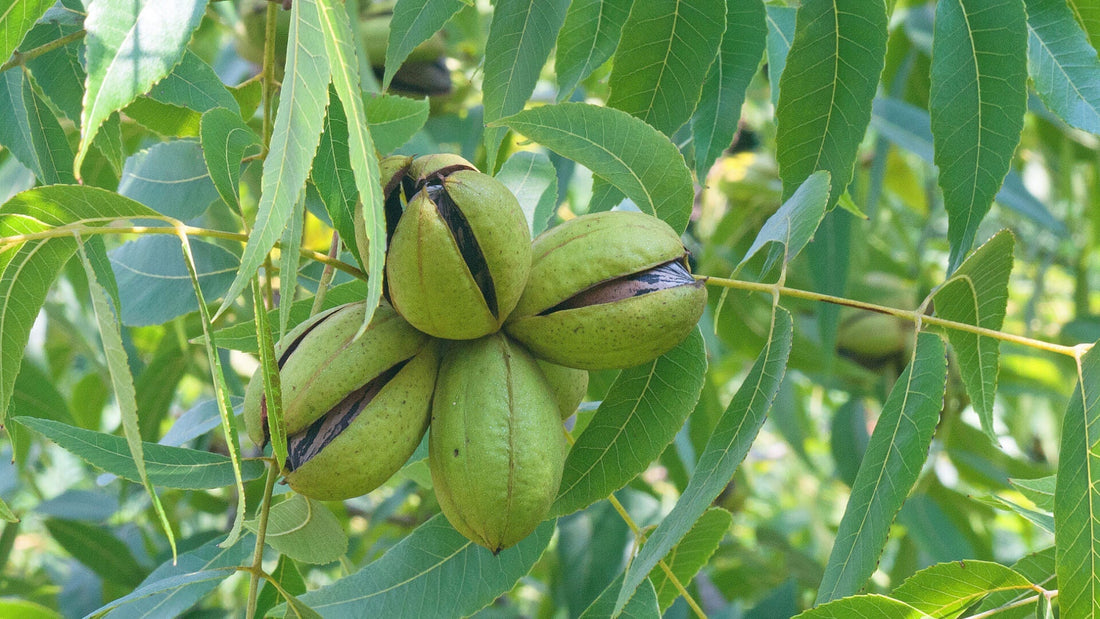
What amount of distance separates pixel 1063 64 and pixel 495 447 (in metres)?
1.03

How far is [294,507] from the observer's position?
4.42ft

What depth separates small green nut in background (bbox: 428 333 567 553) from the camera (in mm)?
1128

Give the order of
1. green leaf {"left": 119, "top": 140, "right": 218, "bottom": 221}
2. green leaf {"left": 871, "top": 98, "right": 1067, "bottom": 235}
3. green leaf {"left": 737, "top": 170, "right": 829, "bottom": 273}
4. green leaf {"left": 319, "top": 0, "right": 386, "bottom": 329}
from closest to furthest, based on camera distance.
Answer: green leaf {"left": 319, "top": 0, "right": 386, "bottom": 329} → green leaf {"left": 737, "top": 170, "right": 829, "bottom": 273} → green leaf {"left": 119, "top": 140, "right": 218, "bottom": 221} → green leaf {"left": 871, "top": 98, "right": 1067, "bottom": 235}

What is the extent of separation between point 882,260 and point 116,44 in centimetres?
310

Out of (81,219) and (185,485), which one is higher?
(81,219)

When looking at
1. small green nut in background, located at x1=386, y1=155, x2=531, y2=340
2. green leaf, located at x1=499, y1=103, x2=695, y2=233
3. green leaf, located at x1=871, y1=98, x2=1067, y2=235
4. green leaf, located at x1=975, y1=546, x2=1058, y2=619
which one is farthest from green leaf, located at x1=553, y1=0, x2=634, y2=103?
green leaf, located at x1=871, y1=98, x2=1067, y2=235

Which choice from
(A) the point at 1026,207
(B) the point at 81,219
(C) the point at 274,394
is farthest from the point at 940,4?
(A) the point at 1026,207

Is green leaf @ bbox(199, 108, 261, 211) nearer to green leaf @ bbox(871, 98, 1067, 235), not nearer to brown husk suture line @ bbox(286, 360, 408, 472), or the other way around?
brown husk suture line @ bbox(286, 360, 408, 472)

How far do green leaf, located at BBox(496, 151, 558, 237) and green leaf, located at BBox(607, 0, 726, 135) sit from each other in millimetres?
280

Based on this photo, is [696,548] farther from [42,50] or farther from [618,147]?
[42,50]

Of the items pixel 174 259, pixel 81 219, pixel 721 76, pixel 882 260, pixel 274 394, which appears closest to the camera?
pixel 274 394

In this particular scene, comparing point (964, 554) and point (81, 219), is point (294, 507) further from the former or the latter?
point (964, 554)

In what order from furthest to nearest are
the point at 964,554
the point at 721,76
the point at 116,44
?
1. the point at 964,554
2. the point at 721,76
3. the point at 116,44

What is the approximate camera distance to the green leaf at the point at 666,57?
1.38m
